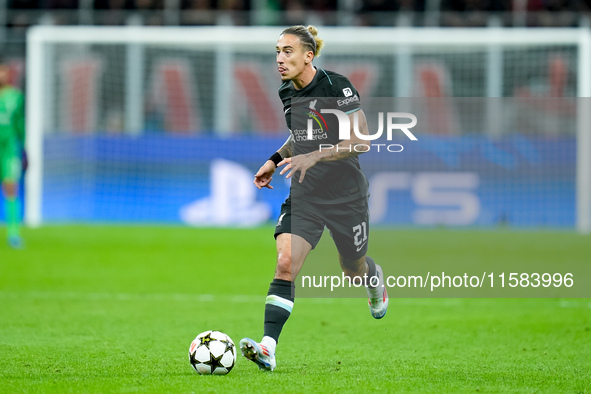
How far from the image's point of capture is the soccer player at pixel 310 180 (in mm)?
6367

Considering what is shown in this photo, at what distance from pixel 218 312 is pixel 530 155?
1128 centimetres

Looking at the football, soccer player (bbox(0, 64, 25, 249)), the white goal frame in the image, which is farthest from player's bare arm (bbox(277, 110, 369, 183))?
the white goal frame

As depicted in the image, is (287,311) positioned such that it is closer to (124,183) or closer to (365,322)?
(365,322)

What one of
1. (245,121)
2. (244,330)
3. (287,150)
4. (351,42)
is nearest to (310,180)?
(287,150)

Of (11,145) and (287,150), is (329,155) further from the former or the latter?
(11,145)

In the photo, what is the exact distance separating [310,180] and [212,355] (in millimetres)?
1526

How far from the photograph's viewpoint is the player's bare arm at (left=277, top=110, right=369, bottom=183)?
6.29 m

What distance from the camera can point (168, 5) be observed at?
954 inches

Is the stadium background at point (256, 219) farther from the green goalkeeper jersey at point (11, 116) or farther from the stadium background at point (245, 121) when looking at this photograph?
the green goalkeeper jersey at point (11, 116)

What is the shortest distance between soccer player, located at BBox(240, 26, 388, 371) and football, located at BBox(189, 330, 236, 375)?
270 mm

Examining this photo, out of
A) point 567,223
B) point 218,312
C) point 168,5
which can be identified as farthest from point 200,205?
point 218,312

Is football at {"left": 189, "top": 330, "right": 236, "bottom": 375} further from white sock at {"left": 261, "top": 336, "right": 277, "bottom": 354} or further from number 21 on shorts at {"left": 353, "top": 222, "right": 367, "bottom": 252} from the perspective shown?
number 21 on shorts at {"left": 353, "top": 222, "right": 367, "bottom": 252}

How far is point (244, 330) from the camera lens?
8.51 metres

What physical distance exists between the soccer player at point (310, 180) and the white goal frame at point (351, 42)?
42.1 ft
